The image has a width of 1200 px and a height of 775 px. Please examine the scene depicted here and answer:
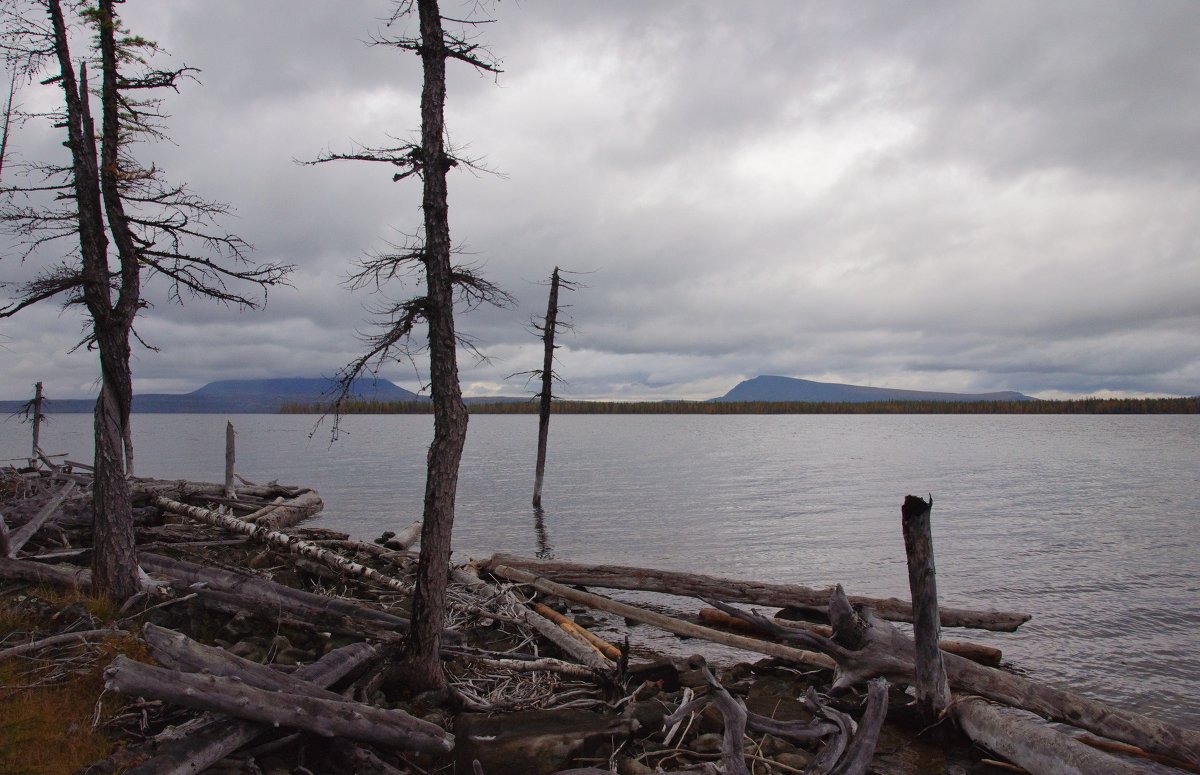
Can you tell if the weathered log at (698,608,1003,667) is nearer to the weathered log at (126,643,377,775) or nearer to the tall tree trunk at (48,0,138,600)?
the weathered log at (126,643,377,775)

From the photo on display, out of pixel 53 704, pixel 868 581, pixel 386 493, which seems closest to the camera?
pixel 53 704

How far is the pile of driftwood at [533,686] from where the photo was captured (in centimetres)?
611

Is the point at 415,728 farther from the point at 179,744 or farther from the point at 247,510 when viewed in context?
the point at 247,510

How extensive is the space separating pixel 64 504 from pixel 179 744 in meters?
10.6

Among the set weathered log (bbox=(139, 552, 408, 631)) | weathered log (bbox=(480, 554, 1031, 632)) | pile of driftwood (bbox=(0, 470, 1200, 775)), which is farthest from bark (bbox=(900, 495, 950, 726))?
weathered log (bbox=(139, 552, 408, 631))

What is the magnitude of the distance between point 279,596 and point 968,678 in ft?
29.6

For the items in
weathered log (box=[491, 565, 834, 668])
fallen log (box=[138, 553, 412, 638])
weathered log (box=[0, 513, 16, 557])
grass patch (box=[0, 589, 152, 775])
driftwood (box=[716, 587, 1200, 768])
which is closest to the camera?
grass patch (box=[0, 589, 152, 775])

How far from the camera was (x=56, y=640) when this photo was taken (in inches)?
305

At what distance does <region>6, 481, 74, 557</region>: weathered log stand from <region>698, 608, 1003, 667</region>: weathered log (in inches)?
438

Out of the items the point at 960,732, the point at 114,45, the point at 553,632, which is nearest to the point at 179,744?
the point at 553,632

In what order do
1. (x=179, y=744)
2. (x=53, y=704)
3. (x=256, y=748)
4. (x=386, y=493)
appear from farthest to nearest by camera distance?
1. (x=386, y=493)
2. (x=53, y=704)
3. (x=256, y=748)
4. (x=179, y=744)

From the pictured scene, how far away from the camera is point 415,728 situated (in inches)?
250

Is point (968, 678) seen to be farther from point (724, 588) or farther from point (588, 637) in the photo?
point (724, 588)

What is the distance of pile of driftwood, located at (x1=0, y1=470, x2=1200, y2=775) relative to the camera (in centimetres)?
611
